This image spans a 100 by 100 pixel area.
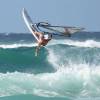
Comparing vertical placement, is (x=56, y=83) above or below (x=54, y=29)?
below

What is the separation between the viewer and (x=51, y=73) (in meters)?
26.0

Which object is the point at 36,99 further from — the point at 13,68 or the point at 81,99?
the point at 13,68

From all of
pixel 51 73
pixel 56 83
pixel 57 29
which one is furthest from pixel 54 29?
pixel 51 73

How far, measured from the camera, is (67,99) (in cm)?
1922

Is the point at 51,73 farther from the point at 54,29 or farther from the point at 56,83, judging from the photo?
the point at 54,29

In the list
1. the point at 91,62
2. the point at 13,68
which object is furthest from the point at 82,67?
the point at 13,68

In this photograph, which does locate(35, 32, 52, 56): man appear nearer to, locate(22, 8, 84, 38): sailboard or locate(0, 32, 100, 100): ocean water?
locate(22, 8, 84, 38): sailboard

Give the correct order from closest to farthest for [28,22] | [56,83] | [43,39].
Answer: [43,39] < [28,22] < [56,83]

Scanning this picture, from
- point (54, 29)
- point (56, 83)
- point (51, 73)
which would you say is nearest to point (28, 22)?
point (54, 29)

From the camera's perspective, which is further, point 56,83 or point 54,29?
point 56,83

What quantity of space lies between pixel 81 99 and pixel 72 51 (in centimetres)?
1204

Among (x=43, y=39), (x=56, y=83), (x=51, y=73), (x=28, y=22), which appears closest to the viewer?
(x=43, y=39)

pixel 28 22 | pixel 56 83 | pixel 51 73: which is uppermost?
pixel 28 22

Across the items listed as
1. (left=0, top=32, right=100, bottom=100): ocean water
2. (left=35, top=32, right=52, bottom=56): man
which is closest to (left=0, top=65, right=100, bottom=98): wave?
(left=0, top=32, right=100, bottom=100): ocean water
